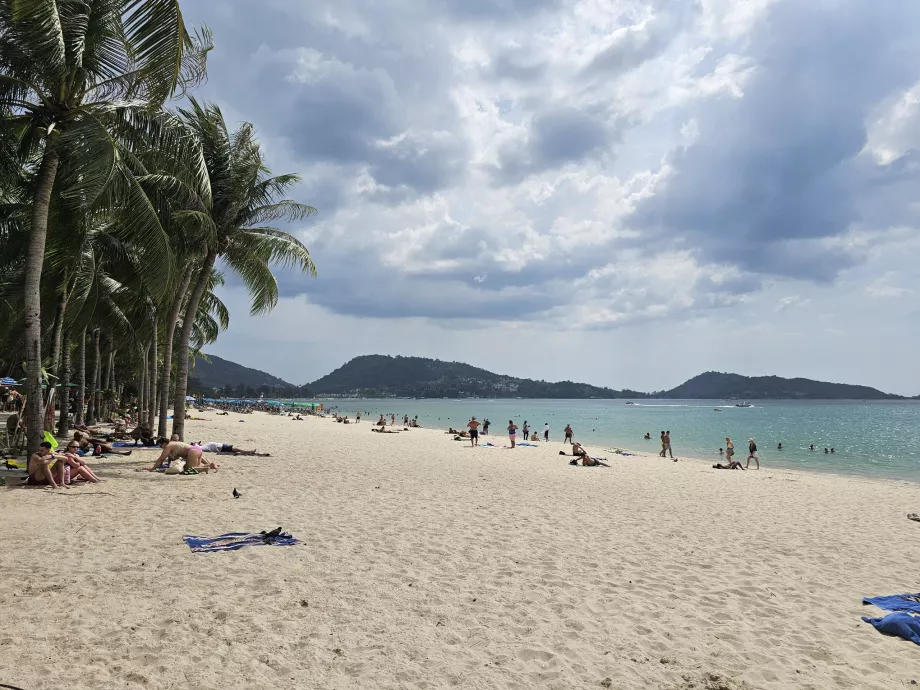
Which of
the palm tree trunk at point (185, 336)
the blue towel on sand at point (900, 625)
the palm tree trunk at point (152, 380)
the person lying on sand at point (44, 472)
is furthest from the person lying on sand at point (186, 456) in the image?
the blue towel on sand at point (900, 625)

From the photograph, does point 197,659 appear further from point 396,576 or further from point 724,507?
point 724,507

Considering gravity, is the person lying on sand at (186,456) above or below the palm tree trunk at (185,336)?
below

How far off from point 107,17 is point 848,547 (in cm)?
1439

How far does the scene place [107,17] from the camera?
8891mm

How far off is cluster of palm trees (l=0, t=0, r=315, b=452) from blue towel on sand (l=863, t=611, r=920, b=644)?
10.7 metres

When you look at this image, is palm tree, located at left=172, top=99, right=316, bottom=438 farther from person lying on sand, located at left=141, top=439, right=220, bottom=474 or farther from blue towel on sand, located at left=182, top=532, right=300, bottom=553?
blue towel on sand, located at left=182, top=532, right=300, bottom=553

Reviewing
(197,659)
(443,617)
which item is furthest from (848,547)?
(197,659)

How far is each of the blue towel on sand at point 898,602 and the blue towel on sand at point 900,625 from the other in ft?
1.15

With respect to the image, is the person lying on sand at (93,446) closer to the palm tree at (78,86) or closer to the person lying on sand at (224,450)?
the person lying on sand at (224,450)

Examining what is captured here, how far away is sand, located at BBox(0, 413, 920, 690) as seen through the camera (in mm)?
3490

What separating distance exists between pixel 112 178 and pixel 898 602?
1201 cm

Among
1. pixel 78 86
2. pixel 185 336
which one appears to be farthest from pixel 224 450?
pixel 78 86

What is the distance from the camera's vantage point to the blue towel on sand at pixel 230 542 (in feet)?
18.8

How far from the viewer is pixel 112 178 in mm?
8781
